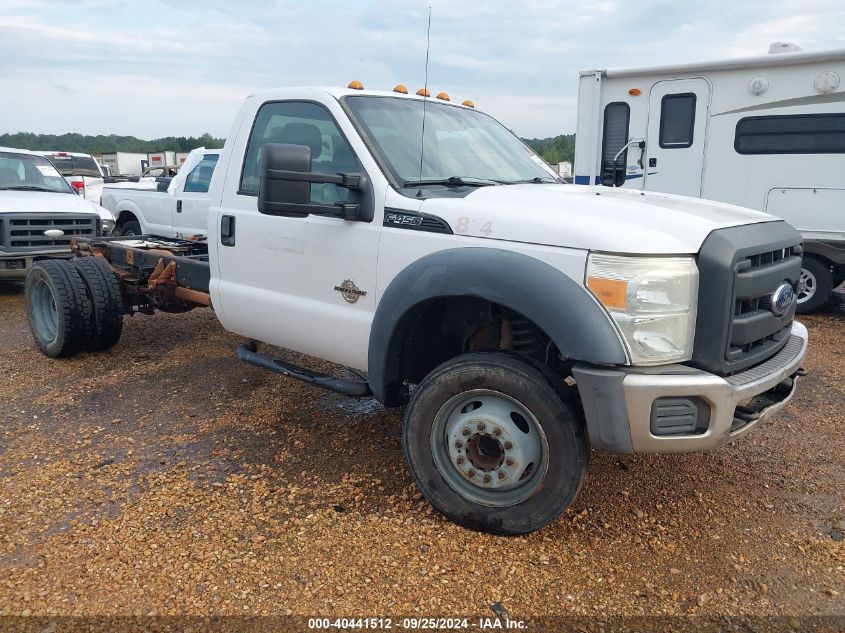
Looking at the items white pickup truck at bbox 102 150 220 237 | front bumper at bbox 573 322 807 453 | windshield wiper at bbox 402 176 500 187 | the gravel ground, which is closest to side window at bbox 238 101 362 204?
windshield wiper at bbox 402 176 500 187

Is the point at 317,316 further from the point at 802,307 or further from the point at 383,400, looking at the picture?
the point at 802,307

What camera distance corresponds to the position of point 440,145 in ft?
13.5

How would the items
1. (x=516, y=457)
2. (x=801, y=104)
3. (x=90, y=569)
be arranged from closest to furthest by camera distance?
1. (x=90, y=569)
2. (x=516, y=457)
3. (x=801, y=104)

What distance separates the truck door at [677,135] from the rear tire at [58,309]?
6.47m

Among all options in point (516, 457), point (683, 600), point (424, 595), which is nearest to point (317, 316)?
point (516, 457)

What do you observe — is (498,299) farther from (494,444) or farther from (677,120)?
(677,120)

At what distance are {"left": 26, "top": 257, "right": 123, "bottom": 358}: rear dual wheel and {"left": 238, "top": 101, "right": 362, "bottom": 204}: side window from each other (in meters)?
2.25

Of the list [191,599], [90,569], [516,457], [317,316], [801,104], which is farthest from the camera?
[801,104]

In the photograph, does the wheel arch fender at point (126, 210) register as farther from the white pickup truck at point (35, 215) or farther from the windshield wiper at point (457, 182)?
the windshield wiper at point (457, 182)

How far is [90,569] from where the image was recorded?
3.02 meters

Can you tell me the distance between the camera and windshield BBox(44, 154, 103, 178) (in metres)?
18.0

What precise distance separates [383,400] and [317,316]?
65 centimetres

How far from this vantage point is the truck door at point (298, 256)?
150 inches

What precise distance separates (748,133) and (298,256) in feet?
20.6
